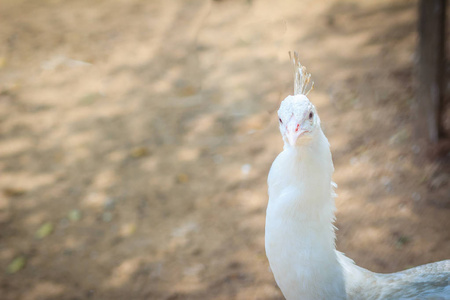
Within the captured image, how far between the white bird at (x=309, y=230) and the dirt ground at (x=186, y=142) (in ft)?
2.50

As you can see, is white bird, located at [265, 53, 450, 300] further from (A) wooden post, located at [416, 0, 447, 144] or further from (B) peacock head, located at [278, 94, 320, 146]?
(A) wooden post, located at [416, 0, 447, 144]

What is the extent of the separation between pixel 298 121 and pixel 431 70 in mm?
1796

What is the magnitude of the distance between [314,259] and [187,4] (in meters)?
4.03

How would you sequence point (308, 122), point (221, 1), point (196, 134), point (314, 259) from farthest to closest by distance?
point (221, 1) → point (196, 134) → point (314, 259) → point (308, 122)

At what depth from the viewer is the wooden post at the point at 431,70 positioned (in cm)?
279

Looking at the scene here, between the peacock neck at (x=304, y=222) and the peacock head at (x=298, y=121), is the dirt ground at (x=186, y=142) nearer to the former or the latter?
the peacock neck at (x=304, y=222)

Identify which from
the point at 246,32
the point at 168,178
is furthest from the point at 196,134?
the point at 246,32

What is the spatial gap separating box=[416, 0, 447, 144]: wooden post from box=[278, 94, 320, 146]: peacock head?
1.64 metres

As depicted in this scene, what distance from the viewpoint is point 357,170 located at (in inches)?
123

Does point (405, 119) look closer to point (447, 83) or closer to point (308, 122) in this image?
point (447, 83)

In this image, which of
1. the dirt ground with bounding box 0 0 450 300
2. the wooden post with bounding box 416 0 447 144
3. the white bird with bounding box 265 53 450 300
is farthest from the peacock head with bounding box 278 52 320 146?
the wooden post with bounding box 416 0 447 144

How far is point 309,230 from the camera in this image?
5.78 feet

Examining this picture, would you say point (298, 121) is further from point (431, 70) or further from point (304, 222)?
point (431, 70)

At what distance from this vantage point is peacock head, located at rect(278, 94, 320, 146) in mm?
1557
